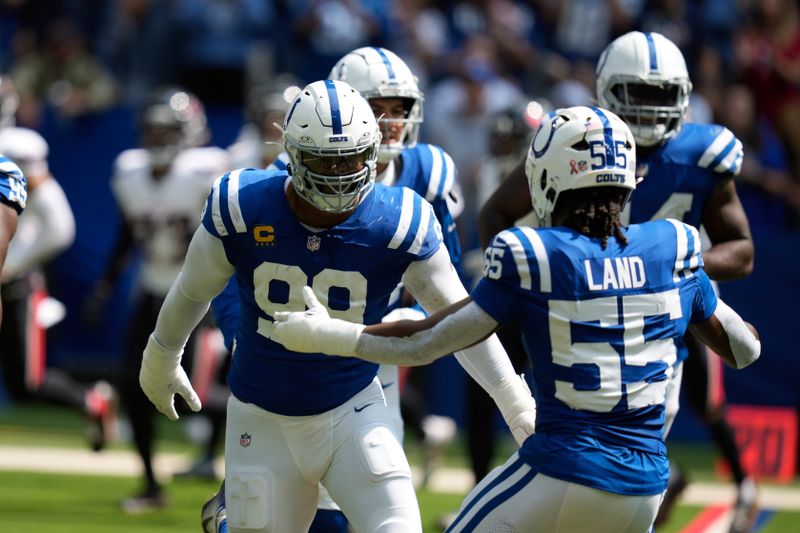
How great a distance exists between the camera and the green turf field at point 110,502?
21.1 ft

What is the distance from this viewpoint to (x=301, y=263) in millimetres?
3793

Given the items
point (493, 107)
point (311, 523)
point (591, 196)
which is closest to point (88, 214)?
point (493, 107)

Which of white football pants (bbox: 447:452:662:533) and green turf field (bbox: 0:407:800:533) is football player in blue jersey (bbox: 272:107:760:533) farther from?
green turf field (bbox: 0:407:800:533)

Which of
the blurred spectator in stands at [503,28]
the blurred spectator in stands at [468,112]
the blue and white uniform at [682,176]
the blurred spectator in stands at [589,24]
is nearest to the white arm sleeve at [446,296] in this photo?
the blue and white uniform at [682,176]

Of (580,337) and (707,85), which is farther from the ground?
(580,337)

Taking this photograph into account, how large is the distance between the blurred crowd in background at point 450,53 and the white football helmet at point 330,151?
18.7 ft

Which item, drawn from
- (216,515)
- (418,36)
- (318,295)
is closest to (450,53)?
(418,36)

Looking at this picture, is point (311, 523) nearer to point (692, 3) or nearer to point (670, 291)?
point (670, 291)

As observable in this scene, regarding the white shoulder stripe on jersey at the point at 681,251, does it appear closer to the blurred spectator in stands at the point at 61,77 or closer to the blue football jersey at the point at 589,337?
the blue football jersey at the point at 589,337

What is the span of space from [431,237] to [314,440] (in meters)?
0.65

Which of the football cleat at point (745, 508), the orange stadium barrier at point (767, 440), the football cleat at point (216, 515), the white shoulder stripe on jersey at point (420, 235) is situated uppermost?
the white shoulder stripe on jersey at point (420, 235)

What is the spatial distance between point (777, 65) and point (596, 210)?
708cm

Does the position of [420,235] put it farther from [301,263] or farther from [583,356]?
[583,356]

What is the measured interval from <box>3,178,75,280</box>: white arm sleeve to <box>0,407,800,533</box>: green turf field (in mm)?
1139
